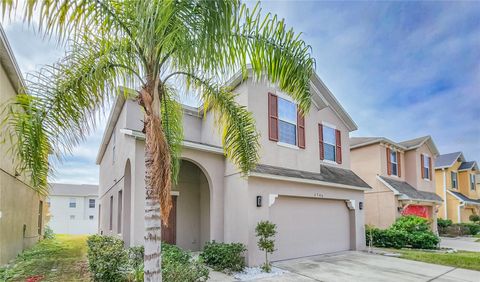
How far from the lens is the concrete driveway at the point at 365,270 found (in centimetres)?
943

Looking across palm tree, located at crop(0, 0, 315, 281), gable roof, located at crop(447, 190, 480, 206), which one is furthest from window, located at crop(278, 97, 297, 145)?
gable roof, located at crop(447, 190, 480, 206)

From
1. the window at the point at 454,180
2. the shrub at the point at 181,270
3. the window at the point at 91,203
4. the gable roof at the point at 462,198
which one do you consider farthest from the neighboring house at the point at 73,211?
the window at the point at 454,180

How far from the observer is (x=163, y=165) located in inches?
221

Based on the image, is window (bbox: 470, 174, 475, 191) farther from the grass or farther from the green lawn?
the grass

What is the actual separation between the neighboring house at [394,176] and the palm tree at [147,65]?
16.0 m

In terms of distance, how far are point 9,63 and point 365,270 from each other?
13388 mm

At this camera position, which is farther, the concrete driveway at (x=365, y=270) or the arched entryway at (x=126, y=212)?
the arched entryway at (x=126, y=212)

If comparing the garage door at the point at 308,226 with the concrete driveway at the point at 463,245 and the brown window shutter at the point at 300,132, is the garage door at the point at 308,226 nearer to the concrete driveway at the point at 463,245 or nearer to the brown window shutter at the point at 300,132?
the brown window shutter at the point at 300,132

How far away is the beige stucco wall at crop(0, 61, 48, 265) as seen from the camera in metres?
10.4

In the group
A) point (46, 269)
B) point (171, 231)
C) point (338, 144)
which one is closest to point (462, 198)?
point (338, 144)

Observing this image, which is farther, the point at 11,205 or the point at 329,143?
the point at 329,143

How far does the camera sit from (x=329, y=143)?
16.2 m

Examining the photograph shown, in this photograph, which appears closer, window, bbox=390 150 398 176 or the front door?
the front door

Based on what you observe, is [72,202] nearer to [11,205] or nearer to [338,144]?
[11,205]
